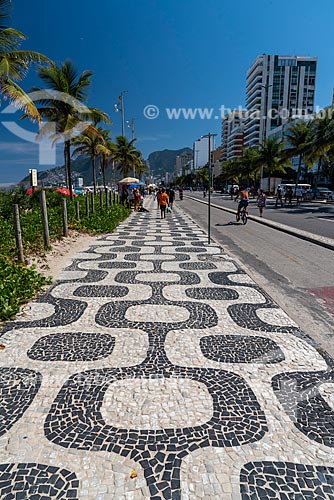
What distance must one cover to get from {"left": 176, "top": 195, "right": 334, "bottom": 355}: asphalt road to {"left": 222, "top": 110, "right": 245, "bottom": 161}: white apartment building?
121941 mm

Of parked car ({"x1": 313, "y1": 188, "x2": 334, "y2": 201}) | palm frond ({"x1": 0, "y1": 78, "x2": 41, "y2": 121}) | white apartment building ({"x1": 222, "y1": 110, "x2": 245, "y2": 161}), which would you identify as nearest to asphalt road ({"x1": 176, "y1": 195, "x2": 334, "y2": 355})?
palm frond ({"x1": 0, "y1": 78, "x2": 41, "y2": 121})

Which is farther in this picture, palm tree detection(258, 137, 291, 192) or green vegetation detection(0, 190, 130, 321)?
palm tree detection(258, 137, 291, 192)

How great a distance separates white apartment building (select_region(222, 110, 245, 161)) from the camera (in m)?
133

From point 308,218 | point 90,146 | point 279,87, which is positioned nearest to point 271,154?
point 90,146

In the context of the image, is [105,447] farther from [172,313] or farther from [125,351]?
[172,313]

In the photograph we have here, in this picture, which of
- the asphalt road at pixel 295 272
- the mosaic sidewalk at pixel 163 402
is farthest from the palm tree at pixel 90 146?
the mosaic sidewalk at pixel 163 402

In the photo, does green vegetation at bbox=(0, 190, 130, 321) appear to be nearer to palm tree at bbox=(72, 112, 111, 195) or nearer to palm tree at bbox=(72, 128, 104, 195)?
palm tree at bbox=(72, 112, 111, 195)

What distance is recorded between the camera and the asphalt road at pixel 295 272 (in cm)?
459

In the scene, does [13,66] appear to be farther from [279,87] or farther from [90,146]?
[279,87]

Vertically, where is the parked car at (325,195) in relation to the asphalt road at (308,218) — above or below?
above

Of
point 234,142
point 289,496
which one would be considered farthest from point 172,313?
point 234,142

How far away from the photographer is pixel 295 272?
7.16 metres

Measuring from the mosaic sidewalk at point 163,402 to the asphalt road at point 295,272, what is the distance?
35cm

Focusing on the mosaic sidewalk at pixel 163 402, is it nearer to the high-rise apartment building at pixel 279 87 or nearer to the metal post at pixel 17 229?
the metal post at pixel 17 229
